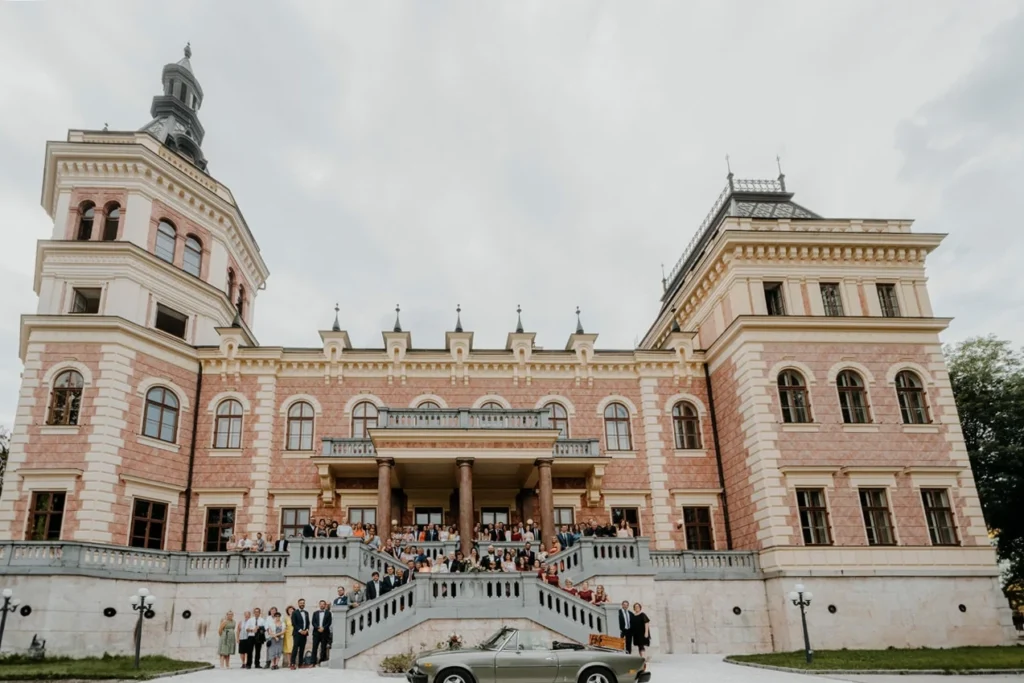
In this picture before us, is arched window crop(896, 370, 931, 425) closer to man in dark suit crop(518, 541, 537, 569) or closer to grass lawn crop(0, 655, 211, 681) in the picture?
man in dark suit crop(518, 541, 537, 569)

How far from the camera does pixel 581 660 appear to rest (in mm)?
12641

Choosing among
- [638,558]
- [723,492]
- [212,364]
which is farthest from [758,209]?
[212,364]

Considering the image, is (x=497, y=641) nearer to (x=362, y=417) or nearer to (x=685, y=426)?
(x=362, y=417)

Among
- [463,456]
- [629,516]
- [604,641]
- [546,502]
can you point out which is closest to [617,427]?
[629,516]

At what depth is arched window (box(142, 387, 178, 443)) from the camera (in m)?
25.8

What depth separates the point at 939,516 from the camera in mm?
24859

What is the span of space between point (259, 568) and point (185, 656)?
10.2ft

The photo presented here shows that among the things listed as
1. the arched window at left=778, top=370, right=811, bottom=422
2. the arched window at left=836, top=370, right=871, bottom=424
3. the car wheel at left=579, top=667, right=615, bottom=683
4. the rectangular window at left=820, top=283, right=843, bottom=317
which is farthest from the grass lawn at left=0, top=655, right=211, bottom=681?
the rectangular window at left=820, top=283, right=843, bottom=317

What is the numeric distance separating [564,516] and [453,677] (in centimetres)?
1569

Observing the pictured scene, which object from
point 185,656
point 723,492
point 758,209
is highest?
point 758,209

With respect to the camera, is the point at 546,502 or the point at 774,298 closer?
the point at 546,502

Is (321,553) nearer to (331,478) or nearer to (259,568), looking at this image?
(259,568)

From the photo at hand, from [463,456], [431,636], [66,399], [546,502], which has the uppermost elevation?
[66,399]

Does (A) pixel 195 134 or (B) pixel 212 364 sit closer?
(B) pixel 212 364
